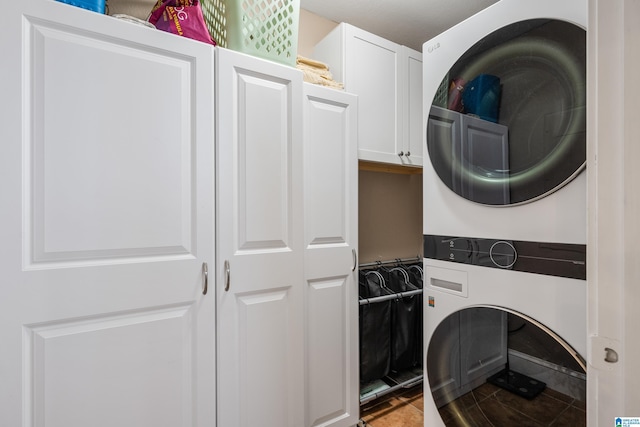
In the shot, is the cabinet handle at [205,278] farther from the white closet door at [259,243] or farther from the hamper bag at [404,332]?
the hamper bag at [404,332]

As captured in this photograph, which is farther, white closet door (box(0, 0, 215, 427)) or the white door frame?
white closet door (box(0, 0, 215, 427))

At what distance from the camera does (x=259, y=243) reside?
1328 millimetres

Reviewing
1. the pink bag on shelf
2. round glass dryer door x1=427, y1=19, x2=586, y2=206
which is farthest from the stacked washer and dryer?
the pink bag on shelf

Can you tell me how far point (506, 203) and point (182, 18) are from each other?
138cm

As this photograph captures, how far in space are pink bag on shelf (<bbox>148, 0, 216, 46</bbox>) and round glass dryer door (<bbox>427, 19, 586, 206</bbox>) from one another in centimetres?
101

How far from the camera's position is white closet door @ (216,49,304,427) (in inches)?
48.8

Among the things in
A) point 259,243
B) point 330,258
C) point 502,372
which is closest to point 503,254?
point 502,372

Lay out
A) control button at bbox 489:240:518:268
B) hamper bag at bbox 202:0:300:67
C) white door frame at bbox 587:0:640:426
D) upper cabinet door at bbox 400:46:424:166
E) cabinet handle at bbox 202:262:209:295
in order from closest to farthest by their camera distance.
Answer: white door frame at bbox 587:0:640:426 < control button at bbox 489:240:518:268 < cabinet handle at bbox 202:262:209:295 < hamper bag at bbox 202:0:300:67 < upper cabinet door at bbox 400:46:424:166

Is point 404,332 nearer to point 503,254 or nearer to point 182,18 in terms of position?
point 503,254

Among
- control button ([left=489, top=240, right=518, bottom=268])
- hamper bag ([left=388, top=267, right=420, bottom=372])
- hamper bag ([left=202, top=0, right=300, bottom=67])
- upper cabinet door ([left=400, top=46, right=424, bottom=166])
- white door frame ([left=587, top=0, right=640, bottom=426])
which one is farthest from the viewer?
upper cabinet door ([left=400, top=46, right=424, bottom=166])

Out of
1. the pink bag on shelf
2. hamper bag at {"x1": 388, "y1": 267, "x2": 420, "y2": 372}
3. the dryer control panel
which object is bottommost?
hamper bag at {"x1": 388, "y1": 267, "x2": 420, "y2": 372}

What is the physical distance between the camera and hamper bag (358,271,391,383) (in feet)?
6.03

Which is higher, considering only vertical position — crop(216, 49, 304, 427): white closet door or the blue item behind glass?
the blue item behind glass

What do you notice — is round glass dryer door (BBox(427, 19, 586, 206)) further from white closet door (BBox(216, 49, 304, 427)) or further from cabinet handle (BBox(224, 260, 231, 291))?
cabinet handle (BBox(224, 260, 231, 291))
